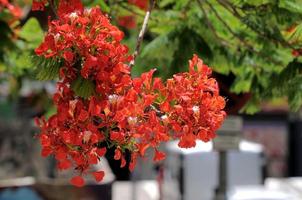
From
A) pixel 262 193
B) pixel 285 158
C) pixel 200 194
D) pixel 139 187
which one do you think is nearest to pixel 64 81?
pixel 262 193

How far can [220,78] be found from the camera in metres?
5.10

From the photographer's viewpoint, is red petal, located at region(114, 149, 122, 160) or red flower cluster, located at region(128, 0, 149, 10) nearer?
red petal, located at region(114, 149, 122, 160)

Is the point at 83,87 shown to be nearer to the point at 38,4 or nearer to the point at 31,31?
the point at 38,4

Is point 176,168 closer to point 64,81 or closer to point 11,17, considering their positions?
point 11,17

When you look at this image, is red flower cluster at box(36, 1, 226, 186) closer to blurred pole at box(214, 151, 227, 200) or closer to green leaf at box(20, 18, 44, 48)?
green leaf at box(20, 18, 44, 48)

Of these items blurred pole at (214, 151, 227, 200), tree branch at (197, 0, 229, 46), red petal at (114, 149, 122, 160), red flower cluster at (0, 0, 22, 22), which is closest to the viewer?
red petal at (114, 149, 122, 160)

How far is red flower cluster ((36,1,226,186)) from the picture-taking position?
8.35 ft

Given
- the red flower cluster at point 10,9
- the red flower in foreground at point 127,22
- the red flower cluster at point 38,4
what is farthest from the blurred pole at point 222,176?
the red flower cluster at point 38,4

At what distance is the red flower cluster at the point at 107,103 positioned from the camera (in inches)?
100

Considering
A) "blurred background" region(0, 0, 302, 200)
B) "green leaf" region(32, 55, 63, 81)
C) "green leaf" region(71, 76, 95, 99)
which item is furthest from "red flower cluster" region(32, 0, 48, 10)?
"green leaf" region(71, 76, 95, 99)

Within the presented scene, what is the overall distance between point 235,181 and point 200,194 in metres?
0.87

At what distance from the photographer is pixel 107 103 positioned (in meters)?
2.55

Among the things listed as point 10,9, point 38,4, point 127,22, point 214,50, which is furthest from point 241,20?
point 10,9

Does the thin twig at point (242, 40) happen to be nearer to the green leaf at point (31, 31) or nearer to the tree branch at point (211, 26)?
the tree branch at point (211, 26)
